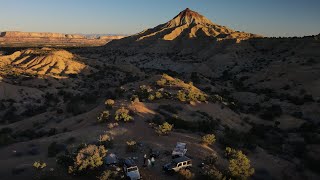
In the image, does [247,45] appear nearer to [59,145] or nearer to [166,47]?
[166,47]

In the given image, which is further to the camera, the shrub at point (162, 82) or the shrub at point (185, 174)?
the shrub at point (162, 82)

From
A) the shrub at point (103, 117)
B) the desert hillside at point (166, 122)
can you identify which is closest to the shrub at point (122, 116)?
the desert hillside at point (166, 122)

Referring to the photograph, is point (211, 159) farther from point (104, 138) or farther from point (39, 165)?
point (39, 165)

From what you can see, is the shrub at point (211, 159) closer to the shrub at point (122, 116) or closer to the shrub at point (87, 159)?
the shrub at point (87, 159)

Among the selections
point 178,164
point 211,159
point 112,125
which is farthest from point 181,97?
point 178,164

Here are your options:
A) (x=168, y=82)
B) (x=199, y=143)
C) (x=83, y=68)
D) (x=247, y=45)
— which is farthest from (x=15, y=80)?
(x=247, y=45)

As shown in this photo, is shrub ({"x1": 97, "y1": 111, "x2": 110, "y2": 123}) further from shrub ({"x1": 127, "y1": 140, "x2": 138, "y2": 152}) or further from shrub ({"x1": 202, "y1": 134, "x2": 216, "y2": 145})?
shrub ({"x1": 202, "y1": 134, "x2": 216, "y2": 145})
